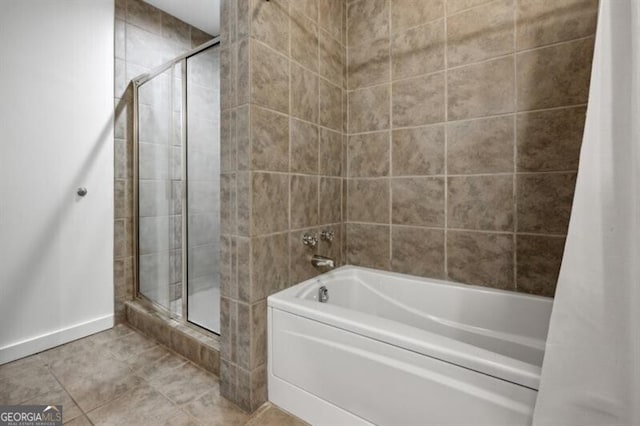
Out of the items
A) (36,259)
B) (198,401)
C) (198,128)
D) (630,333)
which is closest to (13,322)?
(36,259)

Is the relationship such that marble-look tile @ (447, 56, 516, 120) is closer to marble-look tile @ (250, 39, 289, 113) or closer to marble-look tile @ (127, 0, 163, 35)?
marble-look tile @ (250, 39, 289, 113)

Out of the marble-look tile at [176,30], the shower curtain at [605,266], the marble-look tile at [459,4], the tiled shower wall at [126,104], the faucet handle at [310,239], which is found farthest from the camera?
A: the marble-look tile at [176,30]

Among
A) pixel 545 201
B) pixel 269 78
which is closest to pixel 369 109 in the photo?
pixel 269 78

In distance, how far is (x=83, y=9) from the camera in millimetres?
1824

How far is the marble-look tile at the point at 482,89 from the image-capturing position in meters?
1.32

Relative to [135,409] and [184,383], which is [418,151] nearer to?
[184,383]

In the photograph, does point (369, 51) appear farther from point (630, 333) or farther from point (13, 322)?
point (13, 322)

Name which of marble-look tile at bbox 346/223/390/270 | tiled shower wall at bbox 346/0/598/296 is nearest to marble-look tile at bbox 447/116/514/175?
tiled shower wall at bbox 346/0/598/296

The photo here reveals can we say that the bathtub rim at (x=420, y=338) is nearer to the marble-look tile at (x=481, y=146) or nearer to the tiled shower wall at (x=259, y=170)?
the tiled shower wall at (x=259, y=170)

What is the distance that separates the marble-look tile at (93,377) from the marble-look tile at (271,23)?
171 cm

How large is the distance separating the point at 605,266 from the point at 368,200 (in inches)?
45.8

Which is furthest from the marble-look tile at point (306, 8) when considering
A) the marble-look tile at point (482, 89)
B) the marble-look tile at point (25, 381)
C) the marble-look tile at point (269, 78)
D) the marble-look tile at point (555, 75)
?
the marble-look tile at point (25, 381)

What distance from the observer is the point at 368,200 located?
1.76 meters

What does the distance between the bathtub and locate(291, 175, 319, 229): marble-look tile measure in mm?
315
